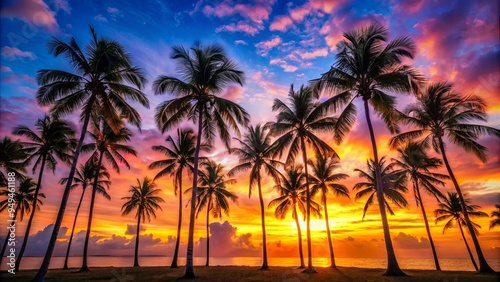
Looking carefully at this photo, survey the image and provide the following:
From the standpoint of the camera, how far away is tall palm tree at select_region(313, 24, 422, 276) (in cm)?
1623

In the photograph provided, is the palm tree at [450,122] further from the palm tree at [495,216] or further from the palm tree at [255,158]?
the palm tree at [495,216]

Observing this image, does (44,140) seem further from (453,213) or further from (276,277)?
(453,213)

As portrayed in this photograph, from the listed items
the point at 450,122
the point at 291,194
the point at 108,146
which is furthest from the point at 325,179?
the point at 108,146

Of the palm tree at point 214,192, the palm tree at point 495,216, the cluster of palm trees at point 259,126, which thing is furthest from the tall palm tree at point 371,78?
the palm tree at point 495,216

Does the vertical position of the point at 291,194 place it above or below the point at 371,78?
below

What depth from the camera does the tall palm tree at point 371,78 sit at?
16234 mm

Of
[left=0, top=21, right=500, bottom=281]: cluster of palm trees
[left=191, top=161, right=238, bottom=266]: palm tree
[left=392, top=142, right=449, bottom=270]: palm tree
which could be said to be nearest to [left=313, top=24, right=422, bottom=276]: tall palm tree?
[left=0, top=21, right=500, bottom=281]: cluster of palm trees

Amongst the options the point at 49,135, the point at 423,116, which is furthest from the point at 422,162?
the point at 49,135

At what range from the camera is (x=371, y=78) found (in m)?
17.5

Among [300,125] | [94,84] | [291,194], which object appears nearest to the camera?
[94,84]

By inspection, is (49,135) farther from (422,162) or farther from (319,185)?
(422,162)

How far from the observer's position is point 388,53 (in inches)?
644

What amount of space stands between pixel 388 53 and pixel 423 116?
7.57m

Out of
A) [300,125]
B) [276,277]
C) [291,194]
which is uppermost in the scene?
[300,125]
